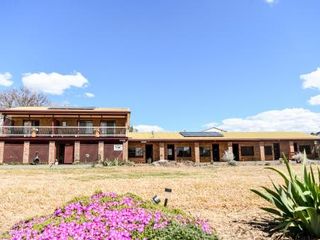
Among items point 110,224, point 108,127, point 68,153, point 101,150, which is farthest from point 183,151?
point 110,224

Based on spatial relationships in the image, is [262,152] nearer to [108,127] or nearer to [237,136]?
[237,136]

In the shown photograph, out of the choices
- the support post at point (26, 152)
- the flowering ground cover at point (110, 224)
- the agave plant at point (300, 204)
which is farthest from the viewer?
the support post at point (26, 152)

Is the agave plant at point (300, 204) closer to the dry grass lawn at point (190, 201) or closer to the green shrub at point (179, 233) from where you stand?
the dry grass lawn at point (190, 201)

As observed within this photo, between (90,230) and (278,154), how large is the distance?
3965 cm

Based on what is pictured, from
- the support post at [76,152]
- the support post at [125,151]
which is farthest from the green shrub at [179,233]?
the support post at [76,152]

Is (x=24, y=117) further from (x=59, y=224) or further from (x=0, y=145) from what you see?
(x=59, y=224)

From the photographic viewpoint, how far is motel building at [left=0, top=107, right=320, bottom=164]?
34500 mm

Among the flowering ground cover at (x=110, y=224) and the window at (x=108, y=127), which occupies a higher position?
the window at (x=108, y=127)

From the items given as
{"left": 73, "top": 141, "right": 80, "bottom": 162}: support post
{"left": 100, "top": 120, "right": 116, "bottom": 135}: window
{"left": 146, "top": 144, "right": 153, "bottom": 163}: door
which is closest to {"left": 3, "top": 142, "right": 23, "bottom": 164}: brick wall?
{"left": 73, "top": 141, "right": 80, "bottom": 162}: support post

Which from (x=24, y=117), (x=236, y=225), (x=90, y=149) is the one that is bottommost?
(x=236, y=225)

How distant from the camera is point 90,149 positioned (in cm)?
3497

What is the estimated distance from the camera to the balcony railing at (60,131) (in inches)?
1375

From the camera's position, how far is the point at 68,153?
3516 centimetres

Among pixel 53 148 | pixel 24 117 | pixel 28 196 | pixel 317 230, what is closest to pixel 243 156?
pixel 53 148
